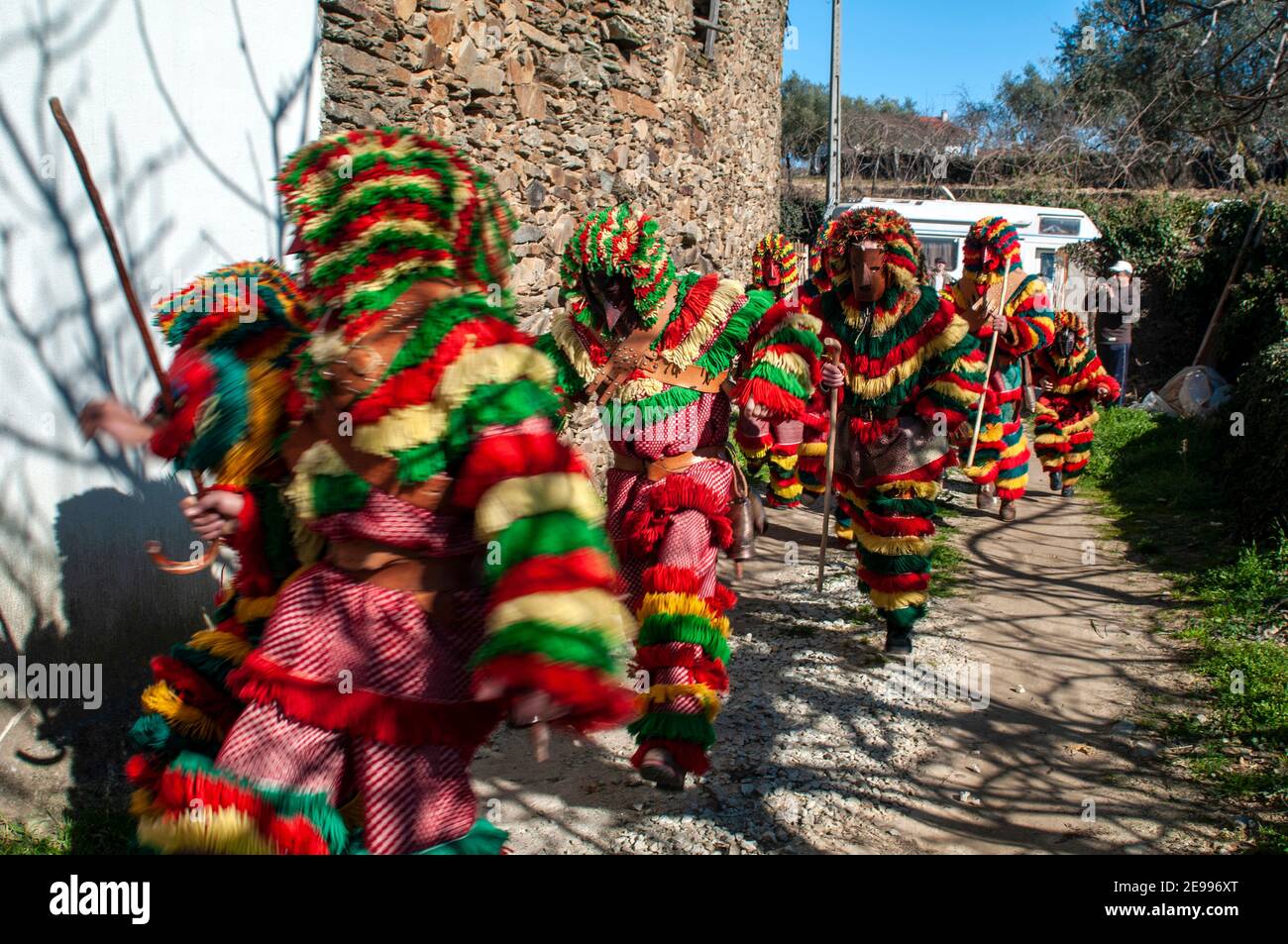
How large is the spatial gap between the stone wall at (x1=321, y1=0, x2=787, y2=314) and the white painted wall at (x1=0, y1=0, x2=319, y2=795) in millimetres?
701

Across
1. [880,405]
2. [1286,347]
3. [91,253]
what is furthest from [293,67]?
[1286,347]

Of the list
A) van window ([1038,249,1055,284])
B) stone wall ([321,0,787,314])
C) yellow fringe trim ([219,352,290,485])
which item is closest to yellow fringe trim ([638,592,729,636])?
yellow fringe trim ([219,352,290,485])

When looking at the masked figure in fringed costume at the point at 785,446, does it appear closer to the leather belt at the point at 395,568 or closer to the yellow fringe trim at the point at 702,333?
the yellow fringe trim at the point at 702,333

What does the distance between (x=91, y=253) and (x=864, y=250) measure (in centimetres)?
353

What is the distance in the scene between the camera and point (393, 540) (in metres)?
2.39

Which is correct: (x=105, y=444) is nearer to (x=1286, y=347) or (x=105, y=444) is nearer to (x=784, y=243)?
(x=784, y=243)

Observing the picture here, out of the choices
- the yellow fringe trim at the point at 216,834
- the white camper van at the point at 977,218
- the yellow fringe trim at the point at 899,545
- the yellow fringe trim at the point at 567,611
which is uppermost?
the white camper van at the point at 977,218

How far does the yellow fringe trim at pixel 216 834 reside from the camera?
2209 mm

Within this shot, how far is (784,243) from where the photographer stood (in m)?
9.98

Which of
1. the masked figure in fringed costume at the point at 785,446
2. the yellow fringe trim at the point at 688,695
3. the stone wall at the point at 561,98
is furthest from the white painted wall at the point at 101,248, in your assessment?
the masked figure in fringed costume at the point at 785,446

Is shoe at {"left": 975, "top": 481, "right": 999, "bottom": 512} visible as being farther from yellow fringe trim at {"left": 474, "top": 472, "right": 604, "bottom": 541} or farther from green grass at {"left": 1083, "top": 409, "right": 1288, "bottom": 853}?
yellow fringe trim at {"left": 474, "top": 472, "right": 604, "bottom": 541}

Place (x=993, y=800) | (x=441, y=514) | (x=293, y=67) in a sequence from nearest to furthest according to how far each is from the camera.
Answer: (x=441, y=514), (x=993, y=800), (x=293, y=67)

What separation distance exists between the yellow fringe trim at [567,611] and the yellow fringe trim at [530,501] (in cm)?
18

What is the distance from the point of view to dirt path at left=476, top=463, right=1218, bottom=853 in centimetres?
390
